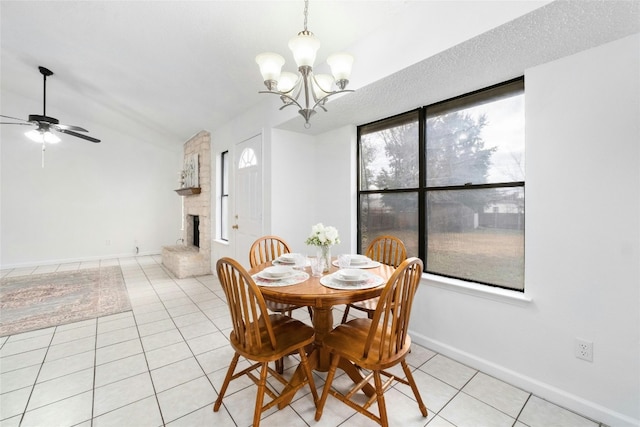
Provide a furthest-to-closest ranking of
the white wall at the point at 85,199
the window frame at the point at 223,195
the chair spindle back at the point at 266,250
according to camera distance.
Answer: the white wall at the point at 85,199 → the window frame at the point at 223,195 → the chair spindle back at the point at 266,250

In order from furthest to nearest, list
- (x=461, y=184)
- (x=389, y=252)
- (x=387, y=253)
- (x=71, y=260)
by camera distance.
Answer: (x=71, y=260)
(x=387, y=253)
(x=389, y=252)
(x=461, y=184)

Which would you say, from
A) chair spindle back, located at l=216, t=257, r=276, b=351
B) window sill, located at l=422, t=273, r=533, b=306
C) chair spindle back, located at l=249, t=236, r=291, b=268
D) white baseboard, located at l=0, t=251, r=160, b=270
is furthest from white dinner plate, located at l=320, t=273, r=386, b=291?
white baseboard, located at l=0, t=251, r=160, b=270

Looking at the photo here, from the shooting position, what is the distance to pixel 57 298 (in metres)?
3.60

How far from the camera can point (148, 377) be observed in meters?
1.98

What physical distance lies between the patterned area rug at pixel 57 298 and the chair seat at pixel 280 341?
2.56 meters

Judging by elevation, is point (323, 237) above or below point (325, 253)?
above

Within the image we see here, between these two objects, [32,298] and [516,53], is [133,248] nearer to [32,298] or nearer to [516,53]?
[32,298]

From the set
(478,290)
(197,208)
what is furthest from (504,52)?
(197,208)

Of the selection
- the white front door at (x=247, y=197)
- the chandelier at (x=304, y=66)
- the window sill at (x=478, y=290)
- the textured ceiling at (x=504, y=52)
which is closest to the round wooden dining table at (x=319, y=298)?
the window sill at (x=478, y=290)

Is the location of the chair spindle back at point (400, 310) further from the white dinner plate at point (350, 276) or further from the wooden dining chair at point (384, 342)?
the white dinner plate at point (350, 276)

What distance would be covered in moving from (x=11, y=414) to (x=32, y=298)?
2.78m

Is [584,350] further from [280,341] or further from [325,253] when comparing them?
[280,341]

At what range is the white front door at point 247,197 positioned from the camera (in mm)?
3707

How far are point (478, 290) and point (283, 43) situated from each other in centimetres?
263
